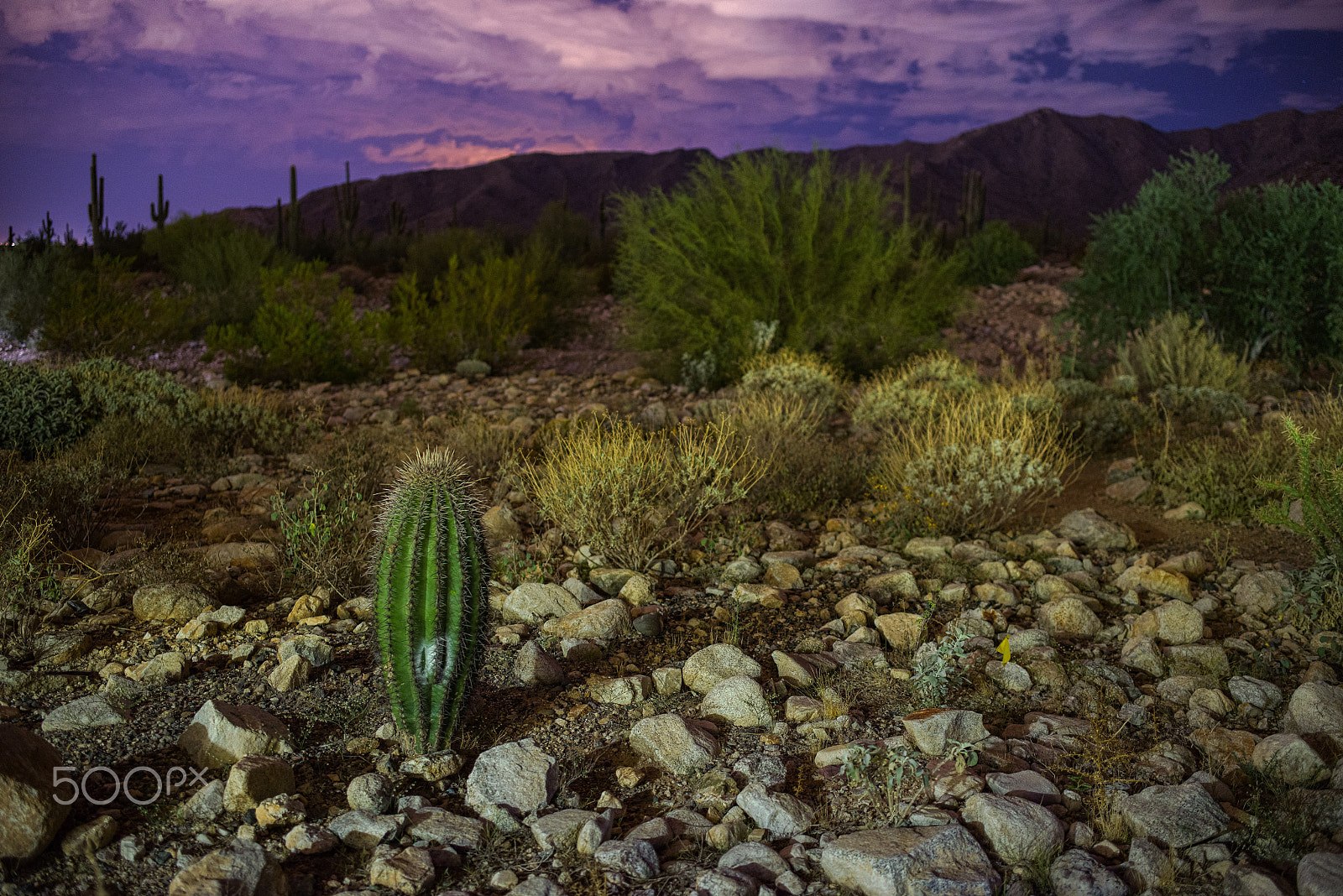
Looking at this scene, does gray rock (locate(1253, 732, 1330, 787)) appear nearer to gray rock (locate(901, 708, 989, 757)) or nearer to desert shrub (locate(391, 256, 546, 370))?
gray rock (locate(901, 708, 989, 757))

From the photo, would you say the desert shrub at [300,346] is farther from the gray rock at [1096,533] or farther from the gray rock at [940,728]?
the gray rock at [940,728]

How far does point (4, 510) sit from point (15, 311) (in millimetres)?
9372

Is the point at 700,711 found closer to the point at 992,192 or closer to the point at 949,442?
the point at 949,442

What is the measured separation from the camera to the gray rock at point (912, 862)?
2398 mm

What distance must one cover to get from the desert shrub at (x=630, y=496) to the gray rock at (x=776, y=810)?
2.21 meters

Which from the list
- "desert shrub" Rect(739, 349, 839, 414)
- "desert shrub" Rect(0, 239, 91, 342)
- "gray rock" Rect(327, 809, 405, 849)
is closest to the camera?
"gray rock" Rect(327, 809, 405, 849)

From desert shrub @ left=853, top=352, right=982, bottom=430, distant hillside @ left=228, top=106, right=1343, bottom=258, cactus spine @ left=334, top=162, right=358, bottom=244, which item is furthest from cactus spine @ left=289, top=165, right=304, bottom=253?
distant hillside @ left=228, top=106, right=1343, bottom=258

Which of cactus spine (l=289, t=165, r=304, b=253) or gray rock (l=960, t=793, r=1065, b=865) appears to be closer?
gray rock (l=960, t=793, r=1065, b=865)

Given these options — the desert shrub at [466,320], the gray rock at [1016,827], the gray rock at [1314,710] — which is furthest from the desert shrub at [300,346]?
the gray rock at [1314,710]

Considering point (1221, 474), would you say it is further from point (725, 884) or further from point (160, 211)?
point (160, 211)

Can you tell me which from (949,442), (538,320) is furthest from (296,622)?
(538,320)

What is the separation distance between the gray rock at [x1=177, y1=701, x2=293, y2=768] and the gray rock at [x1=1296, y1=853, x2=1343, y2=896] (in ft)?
9.57

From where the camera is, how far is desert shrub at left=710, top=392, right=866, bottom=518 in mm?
6137

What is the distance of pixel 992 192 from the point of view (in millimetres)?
65875
